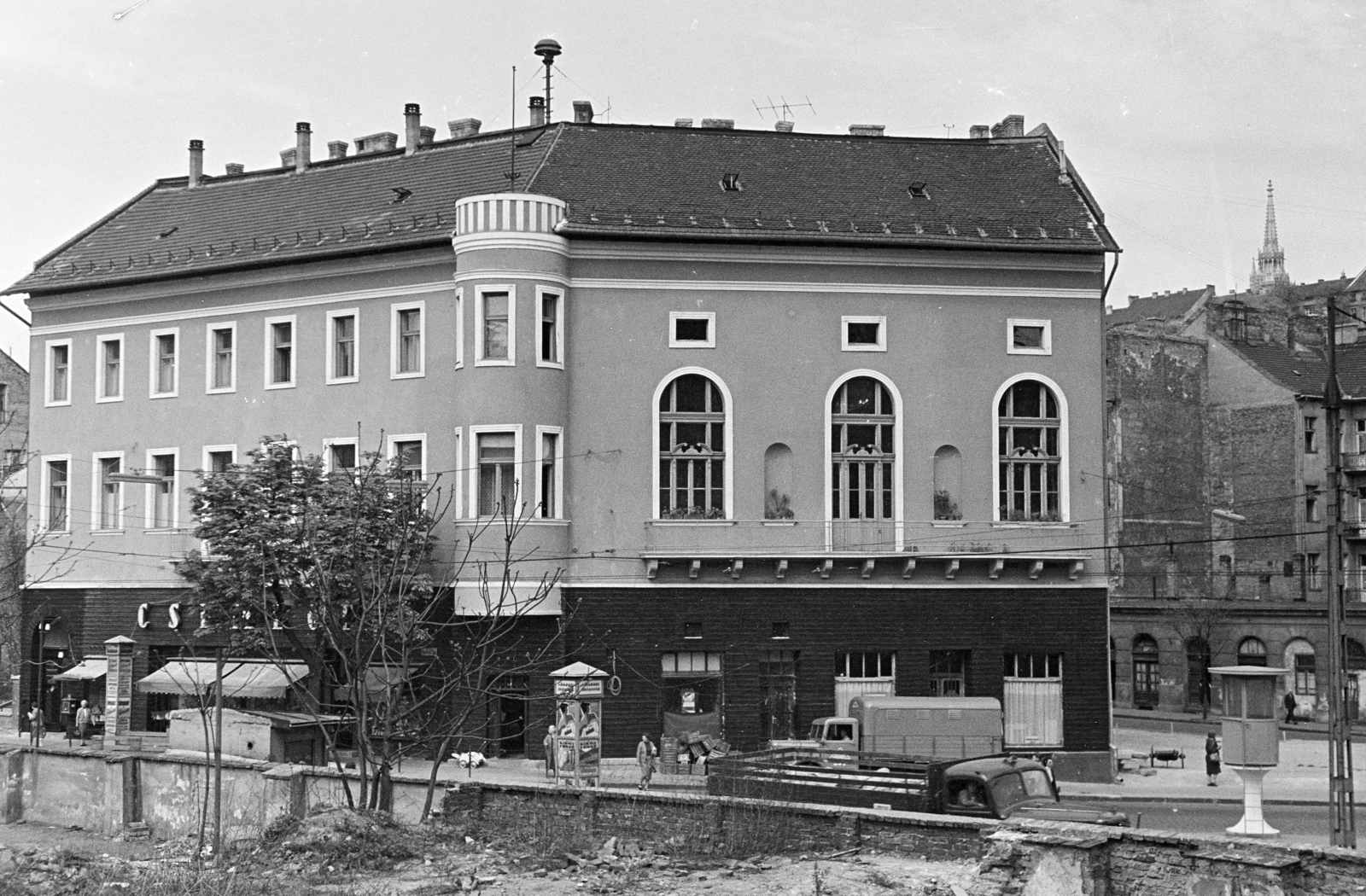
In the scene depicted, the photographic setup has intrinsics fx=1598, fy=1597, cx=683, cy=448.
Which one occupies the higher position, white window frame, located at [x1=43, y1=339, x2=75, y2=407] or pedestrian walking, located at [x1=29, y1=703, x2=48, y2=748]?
white window frame, located at [x1=43, y1=339, x2=75, y2=407]

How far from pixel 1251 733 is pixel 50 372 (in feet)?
116

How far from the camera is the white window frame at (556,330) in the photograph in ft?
128


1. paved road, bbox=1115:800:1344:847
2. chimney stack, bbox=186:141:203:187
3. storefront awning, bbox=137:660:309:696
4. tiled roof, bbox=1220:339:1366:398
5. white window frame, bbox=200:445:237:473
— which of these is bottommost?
paved road, bbox=1115:800:1344:847

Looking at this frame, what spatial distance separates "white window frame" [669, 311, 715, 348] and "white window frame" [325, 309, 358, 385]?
8527 mm

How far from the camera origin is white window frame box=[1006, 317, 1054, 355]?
40.6m

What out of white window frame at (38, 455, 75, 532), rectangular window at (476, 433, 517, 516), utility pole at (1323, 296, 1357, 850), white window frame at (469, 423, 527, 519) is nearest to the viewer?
utility pole at (1323, 296, 1357, 850)

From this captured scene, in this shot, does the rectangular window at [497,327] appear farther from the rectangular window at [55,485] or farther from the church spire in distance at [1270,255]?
the church spire in distance at [1270,255]

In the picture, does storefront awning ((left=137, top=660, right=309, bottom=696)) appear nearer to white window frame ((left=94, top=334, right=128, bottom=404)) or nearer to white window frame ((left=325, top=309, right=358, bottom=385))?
white window frame ((left=325, top=309, right=358, bottom=385))

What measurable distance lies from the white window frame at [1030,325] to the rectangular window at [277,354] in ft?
62.5

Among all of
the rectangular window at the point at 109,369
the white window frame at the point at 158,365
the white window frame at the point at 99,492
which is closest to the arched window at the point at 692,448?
the white window frame at the point at 158,365

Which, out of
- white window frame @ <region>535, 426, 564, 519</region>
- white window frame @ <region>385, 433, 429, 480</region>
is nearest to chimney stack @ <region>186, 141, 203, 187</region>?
white window frame @ <region>385, 433, 429, 480</region>

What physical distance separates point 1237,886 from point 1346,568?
48986 mm

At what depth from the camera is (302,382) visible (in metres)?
42.9

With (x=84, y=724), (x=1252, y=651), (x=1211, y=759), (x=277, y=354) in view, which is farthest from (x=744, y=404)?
(x=1252, y=651)
